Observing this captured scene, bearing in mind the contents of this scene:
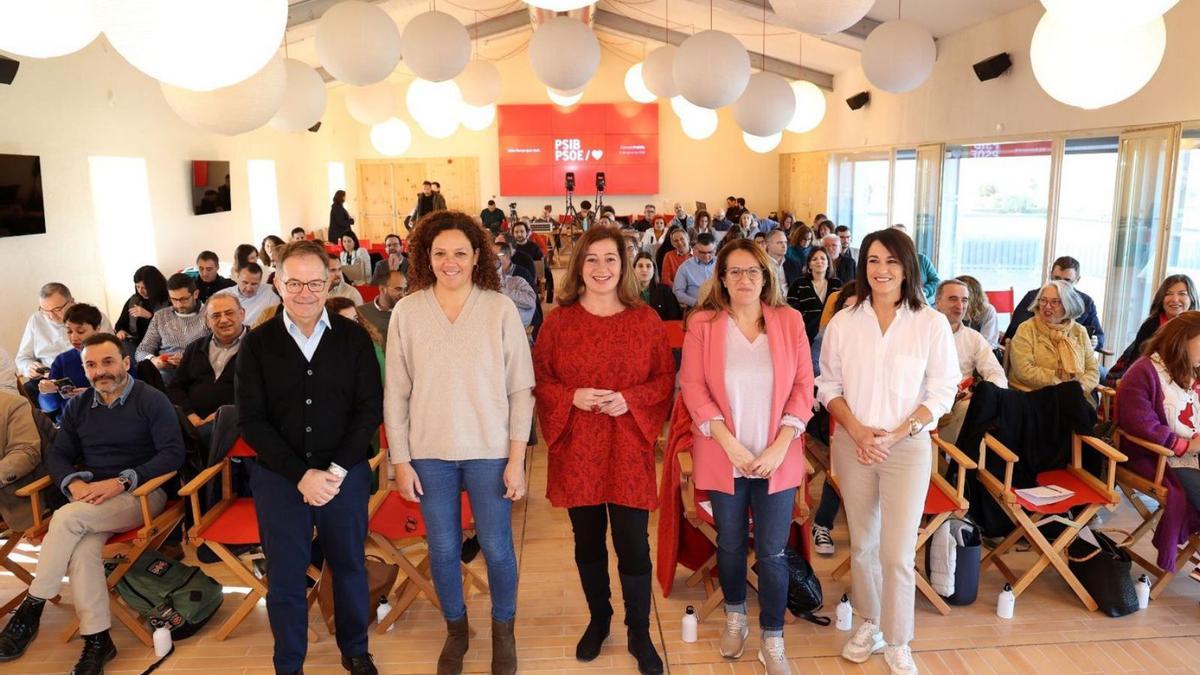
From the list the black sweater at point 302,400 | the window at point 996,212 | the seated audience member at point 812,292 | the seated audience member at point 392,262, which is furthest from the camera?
the window at point 996,212

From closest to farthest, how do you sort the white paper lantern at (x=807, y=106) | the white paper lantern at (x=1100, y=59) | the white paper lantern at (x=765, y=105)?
the white paper lantern at (x=1100, y=59) → the white paper lantern at (x=765, y=105) → the white paper lantern at (x=807, y=106)

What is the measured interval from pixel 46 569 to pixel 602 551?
7.30ft

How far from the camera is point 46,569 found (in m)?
3.30

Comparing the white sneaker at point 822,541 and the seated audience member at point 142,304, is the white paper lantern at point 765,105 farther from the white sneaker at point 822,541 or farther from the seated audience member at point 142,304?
the seated audience member at point 142,304

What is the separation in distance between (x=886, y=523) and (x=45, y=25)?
3.51 meters

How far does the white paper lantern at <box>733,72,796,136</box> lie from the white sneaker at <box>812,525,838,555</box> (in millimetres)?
4541

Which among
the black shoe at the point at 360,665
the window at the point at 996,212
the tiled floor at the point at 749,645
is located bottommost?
the tiled floor at the point at 749,645

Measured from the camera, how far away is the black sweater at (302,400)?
280cm

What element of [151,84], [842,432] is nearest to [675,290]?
[842,432]

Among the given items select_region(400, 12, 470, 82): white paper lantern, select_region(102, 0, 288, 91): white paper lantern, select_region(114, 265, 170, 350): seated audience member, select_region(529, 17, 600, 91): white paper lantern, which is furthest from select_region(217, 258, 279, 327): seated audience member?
select_region(102, 0, 288, 91): white paper lantern

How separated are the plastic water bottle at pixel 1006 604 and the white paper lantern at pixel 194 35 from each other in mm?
3644

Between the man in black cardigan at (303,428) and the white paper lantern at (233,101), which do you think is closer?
the man in black cardigan at (303,428)

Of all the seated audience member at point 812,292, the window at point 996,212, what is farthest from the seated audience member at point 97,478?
the window at point 996,212

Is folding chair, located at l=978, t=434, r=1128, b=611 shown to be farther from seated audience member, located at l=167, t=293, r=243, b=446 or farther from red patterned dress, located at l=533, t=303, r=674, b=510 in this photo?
seated audience member, located at l=167, t=293, r=243, b=446
